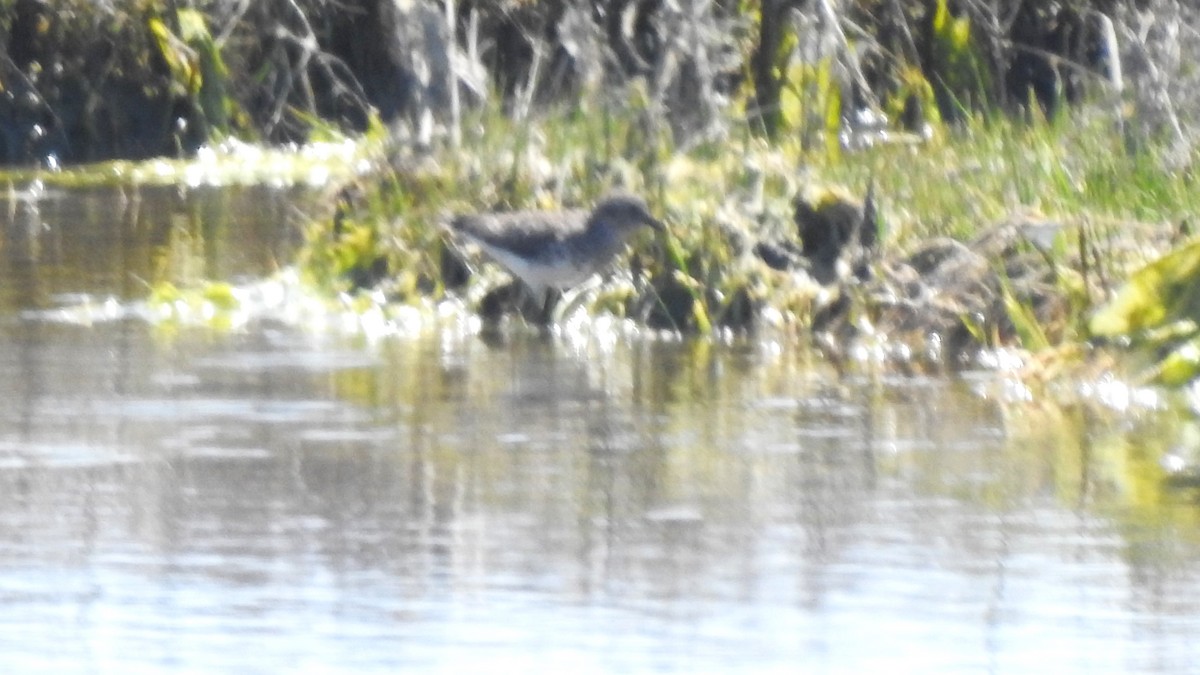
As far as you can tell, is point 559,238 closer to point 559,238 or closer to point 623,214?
point 559,238

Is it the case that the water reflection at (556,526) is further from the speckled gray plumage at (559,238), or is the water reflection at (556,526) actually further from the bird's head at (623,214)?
the bird's head at (623,214)

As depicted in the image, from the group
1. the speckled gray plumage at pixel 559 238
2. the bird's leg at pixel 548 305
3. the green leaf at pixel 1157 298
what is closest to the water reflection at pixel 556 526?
the green leaf at pixel 1157 298

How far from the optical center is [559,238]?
13148 millimetres

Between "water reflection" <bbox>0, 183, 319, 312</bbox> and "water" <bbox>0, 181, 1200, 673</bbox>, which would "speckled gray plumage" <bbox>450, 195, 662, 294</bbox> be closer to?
"water" <bbox>0, 181, 1200, 673</bbox>

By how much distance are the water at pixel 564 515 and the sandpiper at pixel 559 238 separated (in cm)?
38

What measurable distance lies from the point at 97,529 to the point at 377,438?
5.73ft

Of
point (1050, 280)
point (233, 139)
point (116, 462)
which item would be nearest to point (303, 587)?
point (116, 462)

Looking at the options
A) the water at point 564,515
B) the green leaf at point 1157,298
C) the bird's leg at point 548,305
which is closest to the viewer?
the water at point 564,515

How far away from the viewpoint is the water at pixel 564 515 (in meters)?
7.00

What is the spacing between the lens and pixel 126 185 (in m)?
22.9

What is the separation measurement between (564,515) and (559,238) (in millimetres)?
4653

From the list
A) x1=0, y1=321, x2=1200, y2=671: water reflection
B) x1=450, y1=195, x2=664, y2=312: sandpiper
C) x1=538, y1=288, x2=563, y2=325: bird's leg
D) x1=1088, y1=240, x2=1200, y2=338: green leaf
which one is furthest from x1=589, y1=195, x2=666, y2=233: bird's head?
x1=1088, y1=240, x2=1200, y2=338: green leaf

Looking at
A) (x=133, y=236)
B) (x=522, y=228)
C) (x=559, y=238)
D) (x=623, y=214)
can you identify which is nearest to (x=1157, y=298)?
(x=623, y=214)

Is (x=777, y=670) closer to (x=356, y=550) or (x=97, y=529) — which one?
(x=356, y=550)
